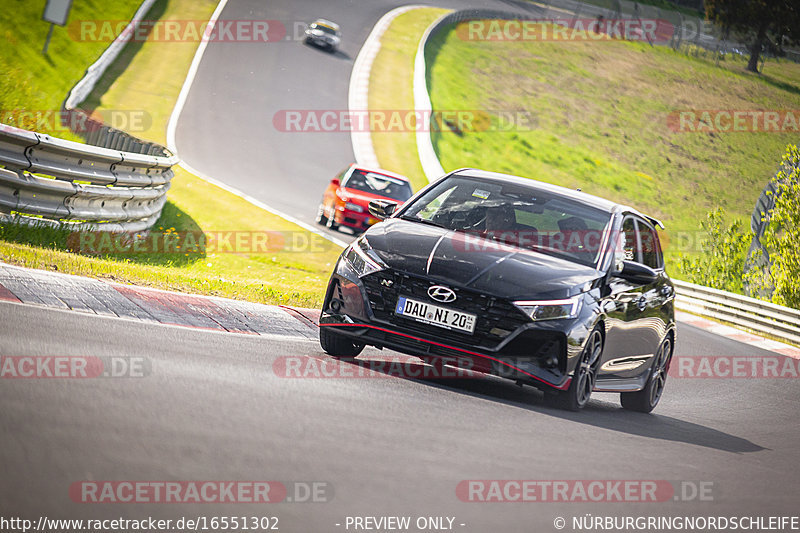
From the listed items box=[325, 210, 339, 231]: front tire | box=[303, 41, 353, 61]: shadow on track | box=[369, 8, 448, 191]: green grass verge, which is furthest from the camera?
box=[303, 41, 353, 61]: shadow on track

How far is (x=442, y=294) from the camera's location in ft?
23.3

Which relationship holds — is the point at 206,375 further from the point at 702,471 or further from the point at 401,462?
the point at 702,471

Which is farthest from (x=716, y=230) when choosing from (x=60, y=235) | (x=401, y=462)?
(x=401, y=462)

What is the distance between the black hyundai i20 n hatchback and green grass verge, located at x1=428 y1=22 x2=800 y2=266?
3189 cm

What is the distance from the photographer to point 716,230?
103 ft

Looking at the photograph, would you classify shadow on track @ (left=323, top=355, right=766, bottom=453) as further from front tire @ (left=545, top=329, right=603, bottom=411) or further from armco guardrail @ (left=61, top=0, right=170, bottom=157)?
armco guardrail @ (left=61, top=0, right=170, bottom=157)

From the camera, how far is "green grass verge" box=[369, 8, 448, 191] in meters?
35.2

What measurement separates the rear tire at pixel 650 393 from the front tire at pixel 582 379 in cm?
178

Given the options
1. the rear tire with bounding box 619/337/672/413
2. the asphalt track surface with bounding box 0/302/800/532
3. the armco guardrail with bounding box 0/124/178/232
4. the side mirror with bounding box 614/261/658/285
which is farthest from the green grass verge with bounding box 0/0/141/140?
the side mirror with bounding box 614/261/658/285

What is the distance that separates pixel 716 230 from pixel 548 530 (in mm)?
28400

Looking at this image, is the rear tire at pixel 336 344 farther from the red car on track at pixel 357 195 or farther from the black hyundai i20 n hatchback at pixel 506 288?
the red car on track at pixel 357 195

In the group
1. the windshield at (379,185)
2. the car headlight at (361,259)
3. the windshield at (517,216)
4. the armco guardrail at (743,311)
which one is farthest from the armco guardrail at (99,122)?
the armco guardrail at (743,311)

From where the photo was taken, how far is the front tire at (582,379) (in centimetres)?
732

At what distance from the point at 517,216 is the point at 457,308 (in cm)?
160
